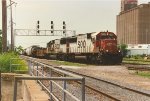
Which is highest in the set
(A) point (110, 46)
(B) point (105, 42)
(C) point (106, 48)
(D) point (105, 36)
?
(D) point (105, 36)

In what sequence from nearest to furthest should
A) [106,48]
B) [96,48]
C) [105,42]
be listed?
[106,48], [105,42], [96,48]

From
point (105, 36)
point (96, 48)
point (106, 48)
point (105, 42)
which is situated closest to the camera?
point (106, 48)

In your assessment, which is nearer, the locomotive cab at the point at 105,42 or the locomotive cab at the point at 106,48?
the locomotive cab at the point at 106,48

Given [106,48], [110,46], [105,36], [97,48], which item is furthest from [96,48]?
[105,36]

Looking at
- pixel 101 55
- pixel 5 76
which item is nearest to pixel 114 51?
pixel 101 55

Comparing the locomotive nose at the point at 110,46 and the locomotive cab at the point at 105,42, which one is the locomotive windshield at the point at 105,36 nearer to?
the locomotive cab at the point at 105,42

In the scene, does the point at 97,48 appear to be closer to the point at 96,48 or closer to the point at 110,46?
the point at 96,48

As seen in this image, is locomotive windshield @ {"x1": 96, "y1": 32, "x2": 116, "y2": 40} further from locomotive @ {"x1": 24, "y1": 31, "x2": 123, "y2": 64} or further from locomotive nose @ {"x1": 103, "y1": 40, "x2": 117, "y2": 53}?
locomotive nose @ {"x1": 103, "y1": 40, "x2": 117, "y2": 53}

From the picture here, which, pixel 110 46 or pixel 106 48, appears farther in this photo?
pixel 110 46

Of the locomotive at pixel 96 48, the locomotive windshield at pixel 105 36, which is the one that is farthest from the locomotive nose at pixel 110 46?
the locomotive windshield at pixel 105 36

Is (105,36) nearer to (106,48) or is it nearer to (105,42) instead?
(105,42)

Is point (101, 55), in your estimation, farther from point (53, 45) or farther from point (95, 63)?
point (53, 45)

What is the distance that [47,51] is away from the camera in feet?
258

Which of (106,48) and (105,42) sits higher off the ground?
(105,42)
